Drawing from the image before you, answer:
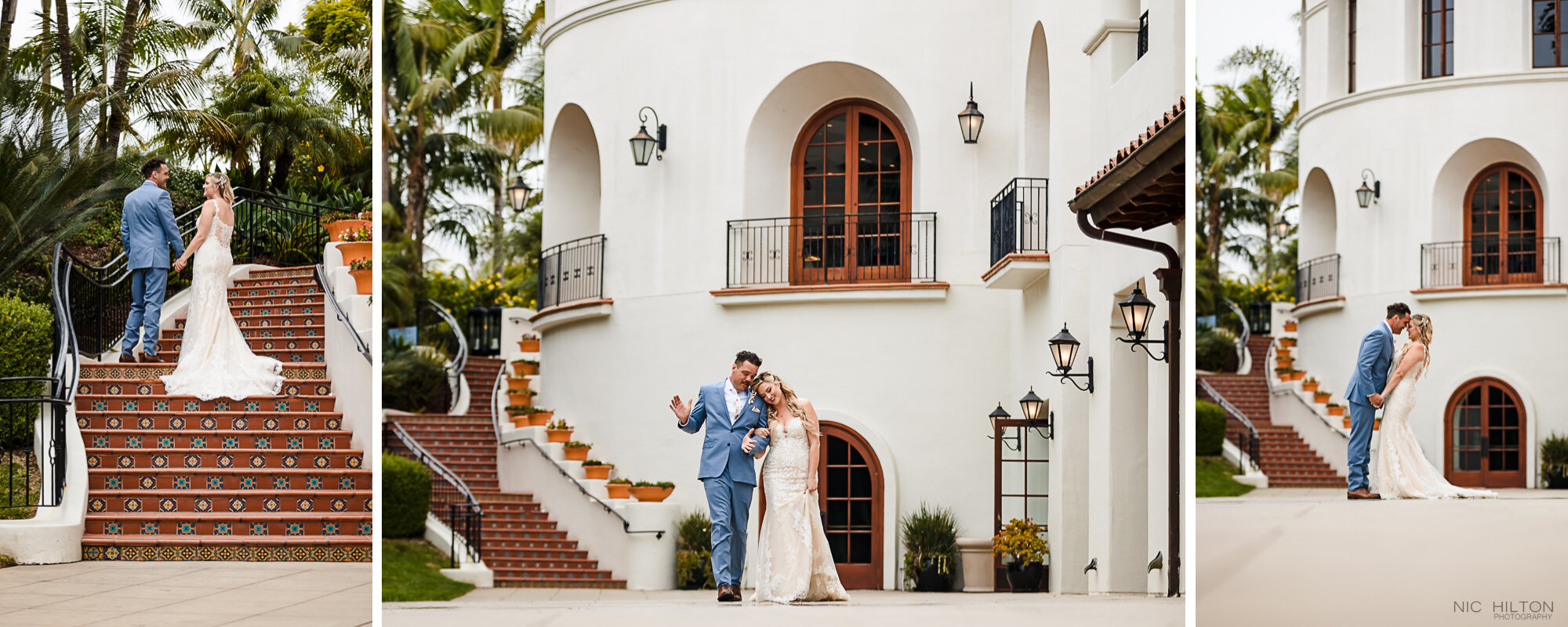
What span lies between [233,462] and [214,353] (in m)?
0.75

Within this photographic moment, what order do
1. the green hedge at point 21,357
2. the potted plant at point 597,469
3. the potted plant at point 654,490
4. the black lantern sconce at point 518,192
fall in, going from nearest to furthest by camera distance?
the green hedge at point 21,357, the potted plant at point 654,490, the potted plant at point 597,469, the black lantern sconce at point 518,192

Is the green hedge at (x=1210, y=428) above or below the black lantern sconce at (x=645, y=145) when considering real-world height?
below

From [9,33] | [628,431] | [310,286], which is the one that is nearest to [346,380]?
[310,286]

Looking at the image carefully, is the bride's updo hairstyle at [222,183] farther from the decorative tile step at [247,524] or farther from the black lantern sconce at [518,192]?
the black lantern sconce at [518,192]

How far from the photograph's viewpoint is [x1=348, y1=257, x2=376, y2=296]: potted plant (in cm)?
908

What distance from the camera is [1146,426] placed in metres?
8.00

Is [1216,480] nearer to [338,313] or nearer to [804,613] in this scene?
[804,613]

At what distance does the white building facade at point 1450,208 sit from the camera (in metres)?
6.92

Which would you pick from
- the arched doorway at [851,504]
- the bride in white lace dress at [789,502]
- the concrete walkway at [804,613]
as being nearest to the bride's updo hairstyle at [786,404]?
the bride in white lace dress at [789,502]

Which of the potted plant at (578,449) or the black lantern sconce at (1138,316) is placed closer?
the black lantern sconce at (1138,316)

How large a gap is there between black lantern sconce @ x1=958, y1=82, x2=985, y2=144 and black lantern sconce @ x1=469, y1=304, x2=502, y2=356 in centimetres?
894

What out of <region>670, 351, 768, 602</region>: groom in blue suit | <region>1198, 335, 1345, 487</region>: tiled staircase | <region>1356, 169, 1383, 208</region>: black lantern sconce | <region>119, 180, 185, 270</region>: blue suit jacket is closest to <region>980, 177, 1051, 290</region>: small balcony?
<region>1198, 335, 1345, 487</region>: tiled staircase

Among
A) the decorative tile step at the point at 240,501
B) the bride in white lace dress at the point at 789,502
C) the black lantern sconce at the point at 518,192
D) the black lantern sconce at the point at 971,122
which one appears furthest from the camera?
the black lantern sconce at the point at 518,192

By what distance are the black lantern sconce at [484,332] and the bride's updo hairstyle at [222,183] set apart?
837 cm
